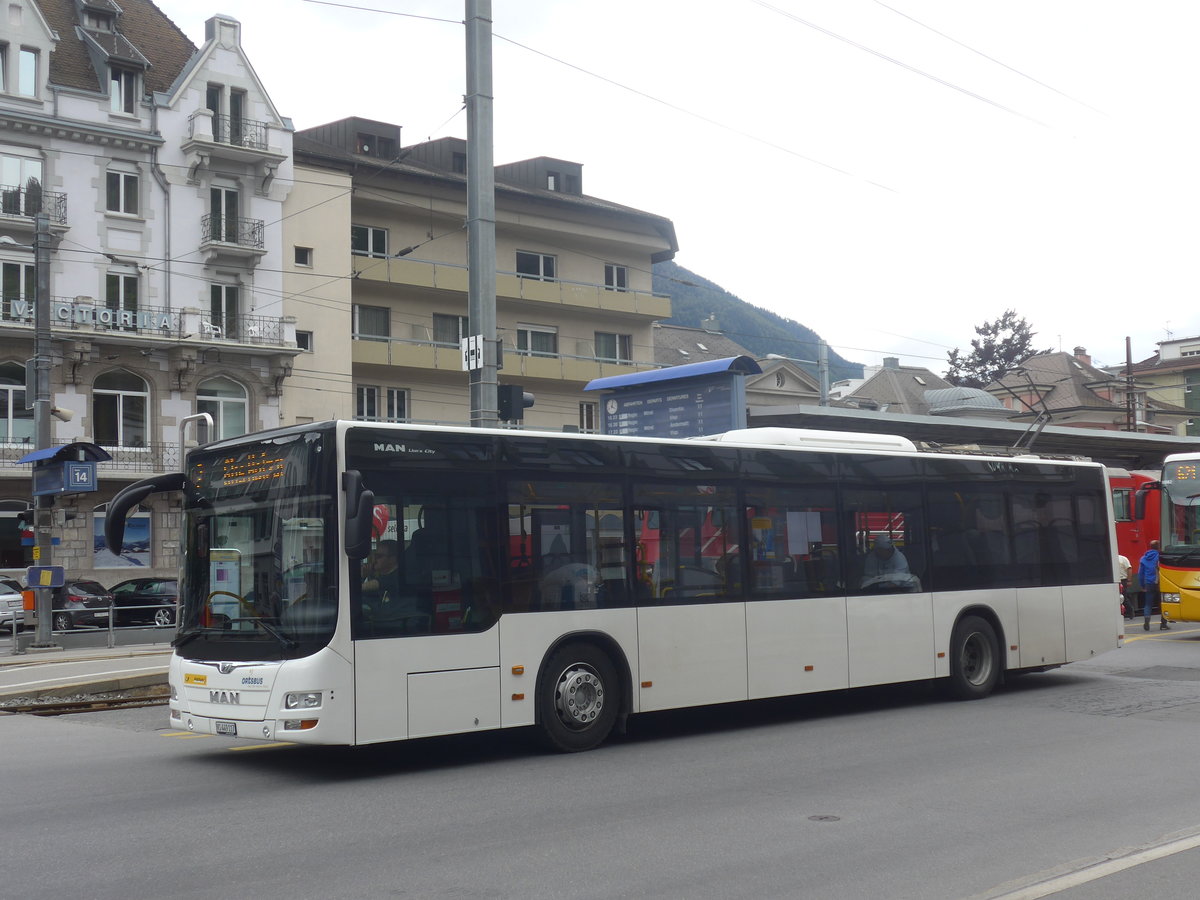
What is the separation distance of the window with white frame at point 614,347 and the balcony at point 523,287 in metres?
1.33

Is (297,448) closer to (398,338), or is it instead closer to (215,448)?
(215,448)

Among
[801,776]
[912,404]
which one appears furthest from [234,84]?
[912,404]

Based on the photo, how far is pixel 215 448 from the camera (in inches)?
420

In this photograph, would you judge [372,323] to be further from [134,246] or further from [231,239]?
[134,246]

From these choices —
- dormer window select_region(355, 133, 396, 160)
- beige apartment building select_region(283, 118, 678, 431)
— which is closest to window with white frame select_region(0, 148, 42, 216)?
beige apartment building select_region(283, 118, 678, 431)

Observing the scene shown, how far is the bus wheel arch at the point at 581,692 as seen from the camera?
1068 cm

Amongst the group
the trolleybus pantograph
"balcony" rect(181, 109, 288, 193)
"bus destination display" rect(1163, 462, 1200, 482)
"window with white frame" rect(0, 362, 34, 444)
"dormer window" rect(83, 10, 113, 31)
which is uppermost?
"dormer window" rect(83, 10, 113, 31)

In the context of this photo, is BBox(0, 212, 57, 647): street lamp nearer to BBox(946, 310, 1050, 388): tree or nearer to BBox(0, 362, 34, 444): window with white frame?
BBox(0, 362, 34, 444): window with white frame

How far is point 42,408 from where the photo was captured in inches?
1088

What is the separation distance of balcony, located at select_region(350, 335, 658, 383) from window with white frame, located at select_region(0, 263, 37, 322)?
11.2 metres

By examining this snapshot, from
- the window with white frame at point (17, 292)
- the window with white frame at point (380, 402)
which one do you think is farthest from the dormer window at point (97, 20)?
the window with white frame at point (380, 402)

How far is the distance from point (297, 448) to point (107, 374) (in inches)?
1357

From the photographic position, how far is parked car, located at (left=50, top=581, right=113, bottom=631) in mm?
28642

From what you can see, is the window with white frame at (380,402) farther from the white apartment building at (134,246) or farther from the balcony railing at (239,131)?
the balcony railing at (239,131)
